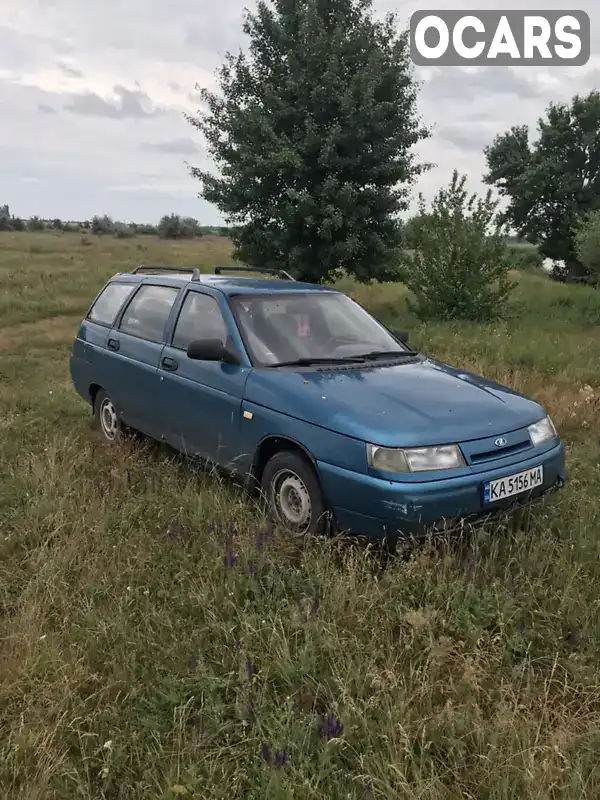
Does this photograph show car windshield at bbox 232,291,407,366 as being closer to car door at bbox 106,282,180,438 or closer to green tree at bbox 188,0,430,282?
car door at bbox 106,282,180,438

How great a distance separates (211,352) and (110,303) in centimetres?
246

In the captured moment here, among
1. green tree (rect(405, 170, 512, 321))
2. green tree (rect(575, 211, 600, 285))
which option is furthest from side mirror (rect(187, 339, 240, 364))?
green tree (rect(575, 211, 600, 285))

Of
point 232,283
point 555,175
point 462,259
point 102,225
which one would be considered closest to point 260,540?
point 232,283

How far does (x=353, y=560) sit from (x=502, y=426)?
1.22 m

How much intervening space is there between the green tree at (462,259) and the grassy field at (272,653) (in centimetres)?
889

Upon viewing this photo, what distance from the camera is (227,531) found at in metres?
3.70

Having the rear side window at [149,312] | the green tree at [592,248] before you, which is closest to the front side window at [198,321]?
the rear side window at [149,312]

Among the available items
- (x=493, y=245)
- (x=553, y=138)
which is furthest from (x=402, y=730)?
(x=553, y=138)

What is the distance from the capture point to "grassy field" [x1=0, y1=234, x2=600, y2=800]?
7.29ft

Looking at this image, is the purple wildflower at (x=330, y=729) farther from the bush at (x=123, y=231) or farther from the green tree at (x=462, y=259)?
the bush at (x=123, y=231)

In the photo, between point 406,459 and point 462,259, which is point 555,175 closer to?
point 462,259

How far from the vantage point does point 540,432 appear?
13.1ft

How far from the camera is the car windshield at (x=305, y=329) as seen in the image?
4.45 meters

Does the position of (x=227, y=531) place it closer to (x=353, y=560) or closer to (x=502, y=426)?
(x=353, y=560)
